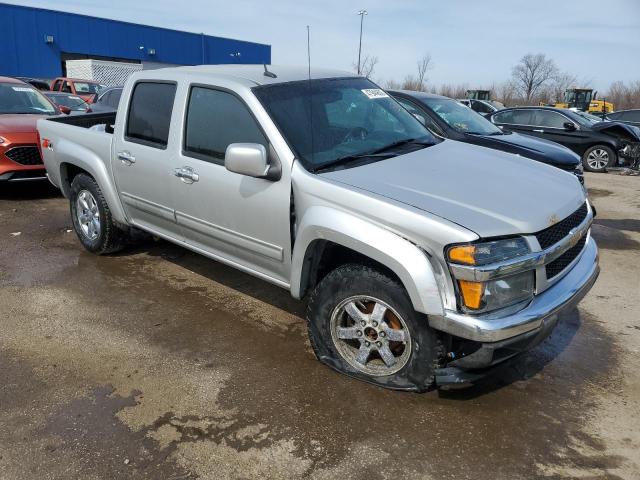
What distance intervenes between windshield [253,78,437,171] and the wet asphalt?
1400mm

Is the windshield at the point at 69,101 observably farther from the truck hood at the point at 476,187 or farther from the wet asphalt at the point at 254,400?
the truck hood at the point at 476,187

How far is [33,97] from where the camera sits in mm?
8906

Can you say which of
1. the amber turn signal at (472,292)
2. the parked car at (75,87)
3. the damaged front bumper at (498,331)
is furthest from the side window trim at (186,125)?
the parked car at (75,87)

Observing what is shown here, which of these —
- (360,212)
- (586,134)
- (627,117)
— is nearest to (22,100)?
(360,212)

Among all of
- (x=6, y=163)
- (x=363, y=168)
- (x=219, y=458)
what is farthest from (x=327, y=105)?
(x=6, y=163)

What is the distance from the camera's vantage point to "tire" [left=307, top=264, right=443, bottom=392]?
287 cm

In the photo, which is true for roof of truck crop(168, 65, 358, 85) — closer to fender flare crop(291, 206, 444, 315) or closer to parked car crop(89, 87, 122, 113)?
fender flare crop(291, 206, 444, 315)

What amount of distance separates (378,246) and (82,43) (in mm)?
41313

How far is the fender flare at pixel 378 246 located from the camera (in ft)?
8.71

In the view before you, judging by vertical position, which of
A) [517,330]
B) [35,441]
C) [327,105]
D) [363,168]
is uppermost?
[327,105]

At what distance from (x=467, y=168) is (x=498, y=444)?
66.3 inches

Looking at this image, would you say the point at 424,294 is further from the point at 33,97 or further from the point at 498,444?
the point at 33,97

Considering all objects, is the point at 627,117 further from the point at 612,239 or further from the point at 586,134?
the point at 612,239

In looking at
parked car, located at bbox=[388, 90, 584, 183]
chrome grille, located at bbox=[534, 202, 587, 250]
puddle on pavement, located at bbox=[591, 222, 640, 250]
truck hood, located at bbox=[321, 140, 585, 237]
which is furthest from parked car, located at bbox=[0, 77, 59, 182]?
puddle on pavement, located at bbox=[591, 222, 640, 250]
